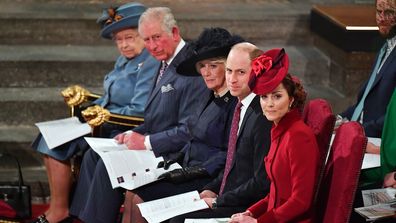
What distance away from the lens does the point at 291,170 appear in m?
3.82

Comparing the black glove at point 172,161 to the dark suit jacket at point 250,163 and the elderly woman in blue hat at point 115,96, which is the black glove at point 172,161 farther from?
the elderly woman in blue hat at point 115,96

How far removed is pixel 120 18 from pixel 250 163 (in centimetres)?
190

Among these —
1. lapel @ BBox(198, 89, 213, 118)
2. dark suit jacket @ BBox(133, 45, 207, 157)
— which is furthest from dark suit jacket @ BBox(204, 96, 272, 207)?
dark suit jacket @ BBox(133, 45, 207, 157)

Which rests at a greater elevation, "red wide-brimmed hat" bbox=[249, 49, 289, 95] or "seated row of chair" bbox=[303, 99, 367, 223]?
"red wide-brimmed hat" bbox=[249, 49, 289, 95]

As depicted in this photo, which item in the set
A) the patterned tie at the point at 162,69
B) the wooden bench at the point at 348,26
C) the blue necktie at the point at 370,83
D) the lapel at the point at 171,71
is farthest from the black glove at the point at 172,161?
the wooden bench at the point at 348,26

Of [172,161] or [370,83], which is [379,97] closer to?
[370,83]

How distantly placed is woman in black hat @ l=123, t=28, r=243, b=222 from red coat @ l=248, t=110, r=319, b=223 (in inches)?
30.0

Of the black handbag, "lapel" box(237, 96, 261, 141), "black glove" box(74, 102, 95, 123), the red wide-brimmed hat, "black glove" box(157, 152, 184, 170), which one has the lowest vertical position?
the black handbag

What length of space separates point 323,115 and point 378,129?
70 cm

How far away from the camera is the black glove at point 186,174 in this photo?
4730 mm

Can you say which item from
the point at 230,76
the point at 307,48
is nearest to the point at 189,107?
the point at 230,76

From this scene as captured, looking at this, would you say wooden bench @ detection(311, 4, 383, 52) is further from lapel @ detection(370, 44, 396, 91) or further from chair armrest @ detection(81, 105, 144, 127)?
chair armrest @ detection(81, 105, 144, 127)

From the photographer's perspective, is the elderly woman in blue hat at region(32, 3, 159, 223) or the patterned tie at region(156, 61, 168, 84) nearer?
the patterned tie at region(156, 61, 168, 84)

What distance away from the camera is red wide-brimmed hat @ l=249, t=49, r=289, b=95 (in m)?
3.85
